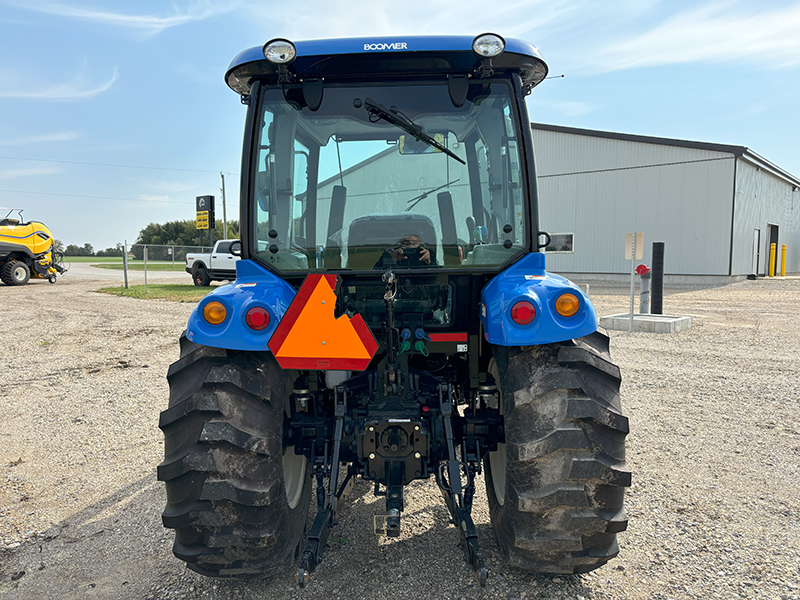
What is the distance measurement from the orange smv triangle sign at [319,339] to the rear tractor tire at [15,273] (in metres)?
24.9

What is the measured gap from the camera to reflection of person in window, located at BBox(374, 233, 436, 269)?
2771 millimetres

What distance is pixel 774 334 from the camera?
10266mm

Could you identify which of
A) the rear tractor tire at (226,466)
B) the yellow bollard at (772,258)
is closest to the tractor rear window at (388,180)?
the rear tractor tire at (226,466)

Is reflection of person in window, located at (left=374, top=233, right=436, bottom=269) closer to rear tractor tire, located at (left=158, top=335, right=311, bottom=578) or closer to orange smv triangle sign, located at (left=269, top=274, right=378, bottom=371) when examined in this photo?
orange smv triangle sign, located at (left=269, top=274, right=378, bottom=371)

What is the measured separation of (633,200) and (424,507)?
73.5 feet

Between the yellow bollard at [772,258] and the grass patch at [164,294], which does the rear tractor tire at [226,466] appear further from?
the yellow bollard at [772,258]

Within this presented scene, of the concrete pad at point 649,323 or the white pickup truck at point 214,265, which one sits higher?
the white pickup truck at point 214,265

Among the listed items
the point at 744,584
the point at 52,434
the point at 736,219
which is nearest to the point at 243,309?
the point at 744,584

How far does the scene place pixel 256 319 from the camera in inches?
93.8

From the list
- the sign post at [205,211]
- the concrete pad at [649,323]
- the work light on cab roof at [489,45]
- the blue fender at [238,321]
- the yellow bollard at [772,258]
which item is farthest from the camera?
the sign post at [205,211]

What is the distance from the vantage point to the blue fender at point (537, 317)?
91.9 inches

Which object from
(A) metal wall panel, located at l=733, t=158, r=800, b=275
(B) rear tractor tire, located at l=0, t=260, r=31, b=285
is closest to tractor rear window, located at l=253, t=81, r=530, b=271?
(A) metal wall panel, located at l=733, t=158, r=800, b=275

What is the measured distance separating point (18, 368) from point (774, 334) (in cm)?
1326

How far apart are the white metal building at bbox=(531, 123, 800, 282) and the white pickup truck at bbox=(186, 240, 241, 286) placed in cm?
1458
